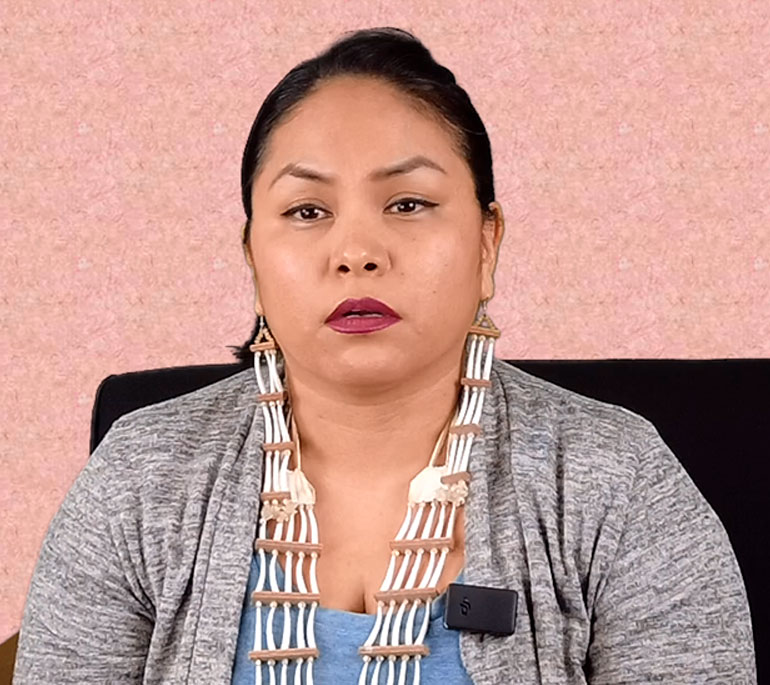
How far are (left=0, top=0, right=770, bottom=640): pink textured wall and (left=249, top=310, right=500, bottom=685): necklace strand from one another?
725 millimetres

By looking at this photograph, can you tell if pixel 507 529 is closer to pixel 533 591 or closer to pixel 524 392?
pixel 533 591

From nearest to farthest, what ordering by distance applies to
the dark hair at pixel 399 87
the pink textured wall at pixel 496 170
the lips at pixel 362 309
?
the lips at pixel 362 309 < the dark hair at pixel 399 87 < the pink textured wall at pixel 496 170

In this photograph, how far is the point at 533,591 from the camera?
131 centimetres

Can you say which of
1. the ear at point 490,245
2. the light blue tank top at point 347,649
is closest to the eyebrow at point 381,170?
the ear at point 490,245

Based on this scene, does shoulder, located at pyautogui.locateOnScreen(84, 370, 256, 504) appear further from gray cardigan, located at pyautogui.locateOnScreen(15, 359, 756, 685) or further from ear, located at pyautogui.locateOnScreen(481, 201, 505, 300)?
ear, located at pyautogui.locateOnScreen(481, 201, 505, 300)

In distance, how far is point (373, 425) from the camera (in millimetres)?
1405

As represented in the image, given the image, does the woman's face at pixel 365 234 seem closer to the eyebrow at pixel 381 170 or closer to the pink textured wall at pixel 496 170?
the eyebrow at pixel 381 170

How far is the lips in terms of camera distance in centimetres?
128

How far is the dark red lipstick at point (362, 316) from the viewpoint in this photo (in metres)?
1.28

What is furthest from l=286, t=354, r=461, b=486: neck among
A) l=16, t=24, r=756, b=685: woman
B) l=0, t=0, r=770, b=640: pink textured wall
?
l=0, t=0, r=770, b=640: pink textured wall

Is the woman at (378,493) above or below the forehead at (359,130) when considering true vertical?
below

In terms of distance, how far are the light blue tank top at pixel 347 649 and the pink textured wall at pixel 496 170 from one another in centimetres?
89

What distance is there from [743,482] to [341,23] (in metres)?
0.97

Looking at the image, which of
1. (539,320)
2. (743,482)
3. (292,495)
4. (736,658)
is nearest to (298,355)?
(292,495)
